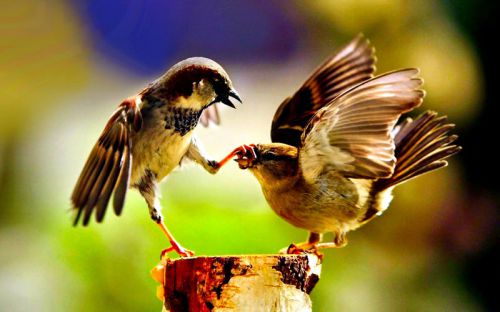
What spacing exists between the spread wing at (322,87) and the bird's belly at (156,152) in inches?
15.8

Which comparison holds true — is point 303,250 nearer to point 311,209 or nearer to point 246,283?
point 311,209

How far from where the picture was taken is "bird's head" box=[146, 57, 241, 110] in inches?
63.7

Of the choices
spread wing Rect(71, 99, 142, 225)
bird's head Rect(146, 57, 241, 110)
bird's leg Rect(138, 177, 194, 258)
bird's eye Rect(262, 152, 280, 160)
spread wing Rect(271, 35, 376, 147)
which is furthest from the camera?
spread wing Rect(271, 35, 376, 147)

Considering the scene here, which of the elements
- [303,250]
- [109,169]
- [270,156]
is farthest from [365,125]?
[109,169]

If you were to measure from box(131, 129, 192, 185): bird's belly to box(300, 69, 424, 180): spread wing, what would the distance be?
364mm

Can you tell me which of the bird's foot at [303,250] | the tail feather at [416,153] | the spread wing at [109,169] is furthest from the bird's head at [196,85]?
the tail feather at [416,153]

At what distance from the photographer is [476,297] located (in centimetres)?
403

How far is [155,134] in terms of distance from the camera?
1690mm

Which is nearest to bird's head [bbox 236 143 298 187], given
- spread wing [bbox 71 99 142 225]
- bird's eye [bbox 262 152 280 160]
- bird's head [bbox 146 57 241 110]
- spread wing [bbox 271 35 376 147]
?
bird's eye [bbox 262 152 280 160]

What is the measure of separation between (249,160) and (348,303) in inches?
79.1

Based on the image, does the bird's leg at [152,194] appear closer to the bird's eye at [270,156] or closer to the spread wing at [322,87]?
the bird's eye at [270,156]

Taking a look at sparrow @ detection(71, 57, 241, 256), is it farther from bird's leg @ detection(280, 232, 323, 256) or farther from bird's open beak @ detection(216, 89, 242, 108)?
bird's leg @ detection(280, 232, 323, 256)

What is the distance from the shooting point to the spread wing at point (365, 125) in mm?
1628

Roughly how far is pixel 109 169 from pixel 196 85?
1.07 feet
